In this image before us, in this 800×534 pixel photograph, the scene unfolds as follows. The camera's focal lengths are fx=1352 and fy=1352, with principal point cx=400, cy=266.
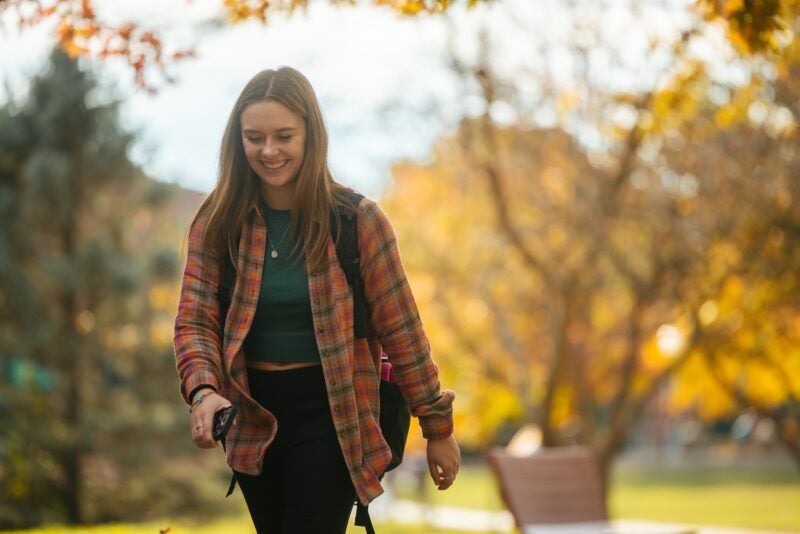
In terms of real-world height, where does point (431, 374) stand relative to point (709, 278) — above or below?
above

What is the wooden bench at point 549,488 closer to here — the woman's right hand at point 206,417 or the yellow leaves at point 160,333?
the woman's right hand at point 206,417

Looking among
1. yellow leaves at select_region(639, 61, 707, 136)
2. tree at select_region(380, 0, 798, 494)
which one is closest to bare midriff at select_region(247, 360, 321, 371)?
yellow leaves at select_region(639, 61, 707, 136)

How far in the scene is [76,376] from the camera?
21.6 meters

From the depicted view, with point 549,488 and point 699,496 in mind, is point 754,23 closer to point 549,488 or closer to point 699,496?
point 549,488

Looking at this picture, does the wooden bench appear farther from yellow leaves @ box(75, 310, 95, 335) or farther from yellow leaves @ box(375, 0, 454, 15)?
yellow leaves @ box(75, 310, 95, 335)

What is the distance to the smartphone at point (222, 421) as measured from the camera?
127 inches

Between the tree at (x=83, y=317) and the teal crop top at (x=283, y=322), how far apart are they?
17806mm

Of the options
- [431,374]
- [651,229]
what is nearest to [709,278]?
[651,229]

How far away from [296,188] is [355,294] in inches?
12.6

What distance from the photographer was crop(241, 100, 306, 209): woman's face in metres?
3.50

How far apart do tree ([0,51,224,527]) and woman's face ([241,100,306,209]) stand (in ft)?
58.5

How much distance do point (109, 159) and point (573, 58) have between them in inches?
336

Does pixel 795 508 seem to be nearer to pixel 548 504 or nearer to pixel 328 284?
pixel 548 504

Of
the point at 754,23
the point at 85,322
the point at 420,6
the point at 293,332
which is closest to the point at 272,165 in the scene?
the point at 293,332
